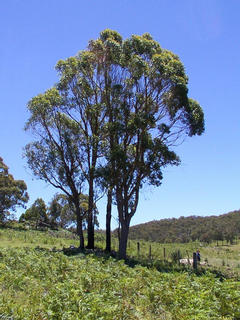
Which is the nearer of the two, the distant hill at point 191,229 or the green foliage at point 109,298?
the green foliage at point 109,298

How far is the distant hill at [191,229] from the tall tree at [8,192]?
25421 millimetres

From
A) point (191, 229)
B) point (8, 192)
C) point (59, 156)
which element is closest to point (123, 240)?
point (59, 156)

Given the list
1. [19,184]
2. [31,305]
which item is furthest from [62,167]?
[19,184]

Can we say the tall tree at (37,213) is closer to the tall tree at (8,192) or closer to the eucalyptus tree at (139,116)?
the tall tree at (8,192)

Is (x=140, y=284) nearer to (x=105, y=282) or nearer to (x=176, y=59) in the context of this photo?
(x=105, y=282)

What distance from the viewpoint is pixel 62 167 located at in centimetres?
2439

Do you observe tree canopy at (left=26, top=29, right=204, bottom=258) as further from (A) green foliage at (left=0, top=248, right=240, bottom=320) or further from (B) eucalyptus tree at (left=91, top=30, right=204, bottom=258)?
(A) green foliage at (left=0, top=248, right=240, bottom=320)

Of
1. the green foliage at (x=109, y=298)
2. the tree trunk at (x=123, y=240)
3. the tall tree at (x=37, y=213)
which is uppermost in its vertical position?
the tall tree at (x=37, y=213)

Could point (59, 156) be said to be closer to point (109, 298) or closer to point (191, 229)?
point (109, 298)

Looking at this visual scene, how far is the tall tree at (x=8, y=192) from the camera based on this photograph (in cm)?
4634

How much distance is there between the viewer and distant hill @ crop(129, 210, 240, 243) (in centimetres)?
5620

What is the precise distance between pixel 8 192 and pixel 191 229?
128ft

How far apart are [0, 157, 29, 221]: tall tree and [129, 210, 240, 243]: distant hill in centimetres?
2542

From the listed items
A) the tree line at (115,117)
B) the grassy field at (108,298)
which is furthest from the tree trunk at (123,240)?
the grassy field at (108,298)
